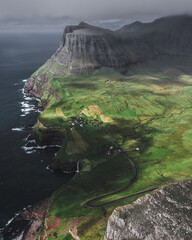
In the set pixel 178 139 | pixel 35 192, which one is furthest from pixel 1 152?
pixel 178 139

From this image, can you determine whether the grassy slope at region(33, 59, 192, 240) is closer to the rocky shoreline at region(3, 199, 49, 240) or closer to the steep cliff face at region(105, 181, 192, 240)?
the rocky shoreline at region(3, 199, 49, 240)

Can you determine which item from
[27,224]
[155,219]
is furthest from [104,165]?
[155,219]

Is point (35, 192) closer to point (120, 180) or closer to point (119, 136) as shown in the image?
point (120, 180)

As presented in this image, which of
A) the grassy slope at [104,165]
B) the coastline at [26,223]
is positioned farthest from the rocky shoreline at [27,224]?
the grassy slope at [104,165]

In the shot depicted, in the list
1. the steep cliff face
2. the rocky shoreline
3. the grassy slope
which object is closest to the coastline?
the rocky shoreline

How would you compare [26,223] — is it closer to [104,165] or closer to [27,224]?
[27,224]

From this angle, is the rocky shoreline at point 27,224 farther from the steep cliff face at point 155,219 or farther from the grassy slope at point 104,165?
the steep cliff face at point 155,219


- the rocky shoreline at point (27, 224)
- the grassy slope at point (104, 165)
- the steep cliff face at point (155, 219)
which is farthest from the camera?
the rocky shoreline at point (27, 224)

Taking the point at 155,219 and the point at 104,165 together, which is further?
the point at 104,165
